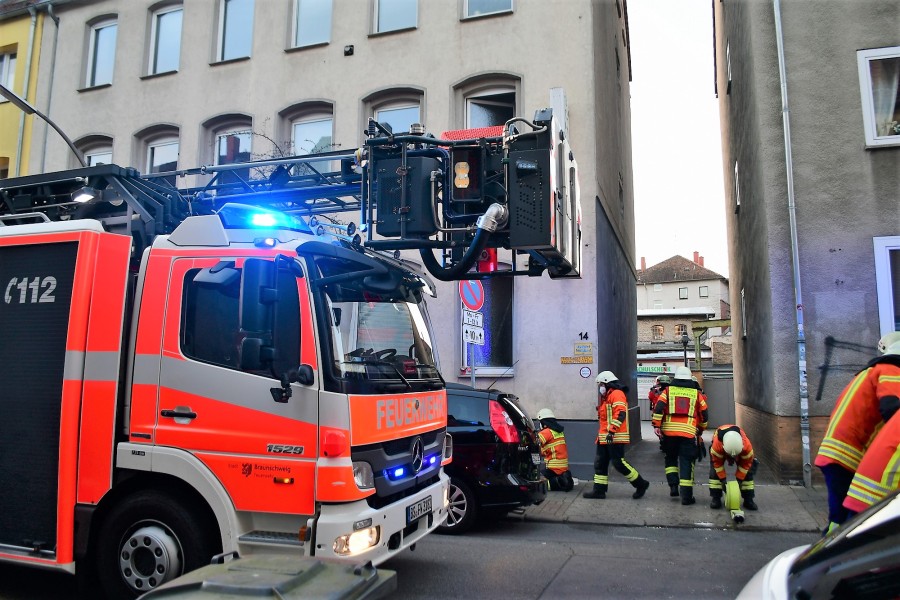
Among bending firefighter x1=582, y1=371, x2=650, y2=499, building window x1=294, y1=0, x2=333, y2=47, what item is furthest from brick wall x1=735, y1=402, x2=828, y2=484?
building window x1=294, y1=0, x2=333, y2=47

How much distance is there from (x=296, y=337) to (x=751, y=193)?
35.8 feet

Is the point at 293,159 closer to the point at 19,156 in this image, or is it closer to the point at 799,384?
the point at 799,384

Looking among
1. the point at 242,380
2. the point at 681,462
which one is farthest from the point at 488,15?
the point at 242,380

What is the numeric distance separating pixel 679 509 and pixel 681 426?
42.4 inches

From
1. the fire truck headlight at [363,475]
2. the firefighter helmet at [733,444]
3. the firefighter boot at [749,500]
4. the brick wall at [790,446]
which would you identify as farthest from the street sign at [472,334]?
the fire truck headlight at [363,475]

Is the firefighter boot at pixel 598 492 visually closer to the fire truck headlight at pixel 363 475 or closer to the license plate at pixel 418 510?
the license plate at pixel 418 510

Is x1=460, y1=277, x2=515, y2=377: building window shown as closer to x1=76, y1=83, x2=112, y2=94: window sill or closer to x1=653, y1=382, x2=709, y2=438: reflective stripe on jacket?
x1=653, y1=382, x2=709, y2=438: reflective stripe on jacket

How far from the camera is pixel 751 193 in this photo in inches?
507

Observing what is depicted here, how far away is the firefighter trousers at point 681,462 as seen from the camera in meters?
8.88

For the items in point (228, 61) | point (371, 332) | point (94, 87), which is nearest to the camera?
point (371, 332)

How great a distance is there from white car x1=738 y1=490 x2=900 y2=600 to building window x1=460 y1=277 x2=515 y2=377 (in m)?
10.0

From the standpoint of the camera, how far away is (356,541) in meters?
4.32

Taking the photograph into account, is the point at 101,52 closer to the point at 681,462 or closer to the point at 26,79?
the point at 26,79

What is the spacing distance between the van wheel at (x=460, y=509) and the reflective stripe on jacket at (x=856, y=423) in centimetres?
369
